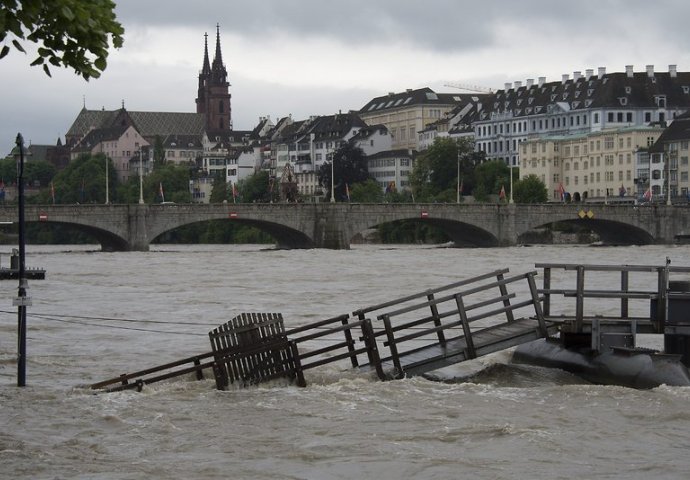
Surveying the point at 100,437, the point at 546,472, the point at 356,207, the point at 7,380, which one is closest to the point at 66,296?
the point at 7,380

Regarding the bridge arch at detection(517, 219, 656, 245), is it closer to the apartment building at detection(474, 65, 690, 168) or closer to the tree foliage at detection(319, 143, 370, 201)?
the apartment building at detection(474, 65, 690, 168)

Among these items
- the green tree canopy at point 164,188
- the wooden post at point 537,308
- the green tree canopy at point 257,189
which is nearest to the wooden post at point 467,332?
the wooden post at point 537,308

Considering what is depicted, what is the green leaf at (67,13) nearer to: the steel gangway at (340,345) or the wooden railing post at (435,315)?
the steel gangway at (340,345)

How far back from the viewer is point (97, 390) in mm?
22219

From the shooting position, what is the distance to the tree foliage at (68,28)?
13.5m

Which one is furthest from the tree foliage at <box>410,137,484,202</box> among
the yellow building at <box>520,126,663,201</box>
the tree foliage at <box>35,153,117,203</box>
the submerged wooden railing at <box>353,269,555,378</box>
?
the submerged wooden railing at <box>353,269,555,378</box>

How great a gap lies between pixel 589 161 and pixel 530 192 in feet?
38.6

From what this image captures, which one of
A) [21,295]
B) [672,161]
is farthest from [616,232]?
[21,295]

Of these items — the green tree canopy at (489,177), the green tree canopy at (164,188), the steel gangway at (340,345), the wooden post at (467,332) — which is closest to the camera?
the steel gangway at (340,345)

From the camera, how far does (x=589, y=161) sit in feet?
484

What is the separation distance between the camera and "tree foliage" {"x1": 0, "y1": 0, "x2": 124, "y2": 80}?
13492 millimetres

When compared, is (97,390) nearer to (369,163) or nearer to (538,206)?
(538,206)

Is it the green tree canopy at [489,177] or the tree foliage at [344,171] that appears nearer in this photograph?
the green tree canopy at [489,177]

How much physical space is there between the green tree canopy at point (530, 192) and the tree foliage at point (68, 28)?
12480 cm
